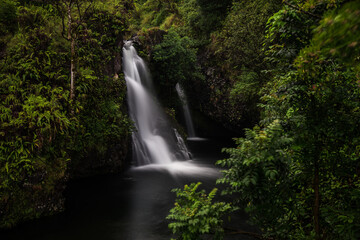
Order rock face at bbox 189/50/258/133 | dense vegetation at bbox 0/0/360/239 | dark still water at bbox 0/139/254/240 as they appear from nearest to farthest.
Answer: dense vegetation at bbox 0/0/360/239 < dark still water at bbox 0/139/254/240 < rock face at bbox 189/50/258/133

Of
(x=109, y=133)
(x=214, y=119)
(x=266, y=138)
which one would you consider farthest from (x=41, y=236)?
(x=214, y=119)

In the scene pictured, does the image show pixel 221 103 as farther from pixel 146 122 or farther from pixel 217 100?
pixel 146 122

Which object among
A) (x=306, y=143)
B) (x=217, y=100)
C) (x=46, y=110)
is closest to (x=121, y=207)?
(x=46, y=110)

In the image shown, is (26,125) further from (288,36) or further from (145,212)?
(288,36)

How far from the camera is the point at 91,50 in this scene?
9562mm

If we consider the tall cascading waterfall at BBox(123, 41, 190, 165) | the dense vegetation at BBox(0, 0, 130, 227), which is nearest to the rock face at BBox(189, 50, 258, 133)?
the tall cascading waterfall at BBox(123, 41, 190, 165)

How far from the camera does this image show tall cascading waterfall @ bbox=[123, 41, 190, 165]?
12484 mm

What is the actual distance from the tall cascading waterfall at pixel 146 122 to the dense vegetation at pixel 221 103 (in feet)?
3.41

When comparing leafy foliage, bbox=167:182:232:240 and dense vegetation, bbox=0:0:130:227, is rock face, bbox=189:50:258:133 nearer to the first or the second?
dense vegetation, bbox=0:0:130:227

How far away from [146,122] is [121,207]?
278 inches

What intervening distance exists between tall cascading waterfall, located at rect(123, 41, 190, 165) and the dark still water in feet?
3.20

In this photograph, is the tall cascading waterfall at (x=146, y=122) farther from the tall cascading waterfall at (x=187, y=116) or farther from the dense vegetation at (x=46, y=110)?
the tall cascading waterfall at (x=187, y=116)

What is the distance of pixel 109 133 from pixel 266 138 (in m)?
8.10

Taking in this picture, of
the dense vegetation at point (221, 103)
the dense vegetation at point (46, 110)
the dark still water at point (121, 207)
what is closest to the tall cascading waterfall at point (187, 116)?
the dense vegetation at point (221, 103)
